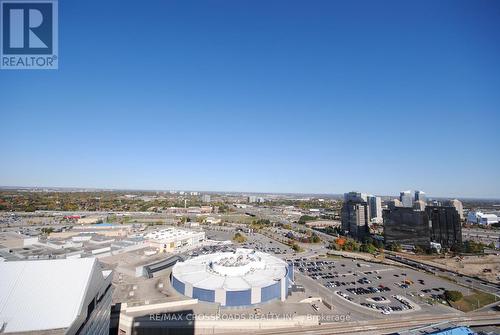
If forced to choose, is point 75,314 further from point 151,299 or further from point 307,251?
point 307,251

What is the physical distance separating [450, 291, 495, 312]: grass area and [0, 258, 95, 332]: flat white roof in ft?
118

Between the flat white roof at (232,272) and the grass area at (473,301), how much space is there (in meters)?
19.2

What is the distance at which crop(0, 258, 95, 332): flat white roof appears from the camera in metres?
11.6

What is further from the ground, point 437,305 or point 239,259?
point 239,259

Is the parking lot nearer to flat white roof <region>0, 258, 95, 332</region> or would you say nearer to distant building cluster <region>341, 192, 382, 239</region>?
distant building cluster <region>341, 192, 382, 239</region>

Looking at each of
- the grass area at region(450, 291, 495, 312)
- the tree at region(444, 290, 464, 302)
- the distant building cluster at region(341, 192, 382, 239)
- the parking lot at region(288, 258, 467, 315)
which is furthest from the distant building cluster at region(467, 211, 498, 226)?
the tree at region(444, 290, 464, 302)

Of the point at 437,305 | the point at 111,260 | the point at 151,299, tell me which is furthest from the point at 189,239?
the point at 437,305

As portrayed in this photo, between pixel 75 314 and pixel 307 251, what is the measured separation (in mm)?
47564

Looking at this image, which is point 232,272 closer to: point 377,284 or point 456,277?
point 377,284

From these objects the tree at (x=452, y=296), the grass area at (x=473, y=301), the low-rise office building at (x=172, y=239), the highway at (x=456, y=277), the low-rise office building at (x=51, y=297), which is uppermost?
the low-rise office building at (x=51, y=297)

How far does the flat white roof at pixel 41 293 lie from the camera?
38.0ft

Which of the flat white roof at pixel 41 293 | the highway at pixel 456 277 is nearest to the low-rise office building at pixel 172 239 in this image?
the flat white roof at pixel 41 293

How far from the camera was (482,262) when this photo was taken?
49.4 metres

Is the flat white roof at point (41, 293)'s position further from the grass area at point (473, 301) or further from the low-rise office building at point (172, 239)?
the low-rise office building at point (172, 239)
